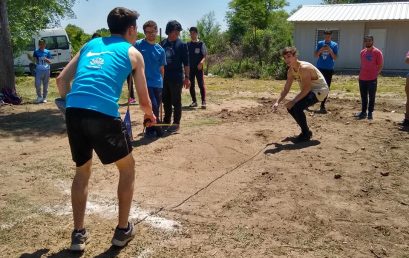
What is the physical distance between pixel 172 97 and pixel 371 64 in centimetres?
426

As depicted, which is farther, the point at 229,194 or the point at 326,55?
the point at 326,55

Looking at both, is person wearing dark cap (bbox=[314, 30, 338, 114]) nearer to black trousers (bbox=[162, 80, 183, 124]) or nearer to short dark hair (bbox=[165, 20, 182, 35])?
black trousers (bbox=[162, 80, 183, 124])

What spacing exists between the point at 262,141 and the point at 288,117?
2.15m

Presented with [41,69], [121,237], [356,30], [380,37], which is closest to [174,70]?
[121,237]

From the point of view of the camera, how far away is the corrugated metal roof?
876 inches

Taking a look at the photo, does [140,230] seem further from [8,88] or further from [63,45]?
[63,45]

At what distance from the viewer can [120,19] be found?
10.7 ft

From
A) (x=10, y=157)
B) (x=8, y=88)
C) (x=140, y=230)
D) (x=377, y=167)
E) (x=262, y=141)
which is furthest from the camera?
(x=8, y=88)

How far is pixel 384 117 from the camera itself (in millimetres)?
9195

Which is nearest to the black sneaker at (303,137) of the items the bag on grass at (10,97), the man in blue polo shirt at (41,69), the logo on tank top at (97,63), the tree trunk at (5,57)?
the logo on tank top at (97,63)

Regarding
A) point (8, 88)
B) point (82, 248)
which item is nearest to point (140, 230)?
point (82, 248)

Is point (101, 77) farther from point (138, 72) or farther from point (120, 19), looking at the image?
point (120, 19)

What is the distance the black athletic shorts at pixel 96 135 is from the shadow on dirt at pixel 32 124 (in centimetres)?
490

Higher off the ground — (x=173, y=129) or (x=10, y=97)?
(x=10, y=97)
